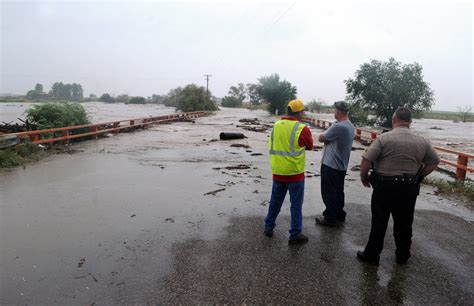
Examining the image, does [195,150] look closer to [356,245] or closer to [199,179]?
[199,179]

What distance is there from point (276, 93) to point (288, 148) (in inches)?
2436

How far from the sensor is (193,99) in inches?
2495

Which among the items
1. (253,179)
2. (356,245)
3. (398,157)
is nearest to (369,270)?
(356,245)

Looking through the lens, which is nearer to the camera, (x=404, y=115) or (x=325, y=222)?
(x=404, y=115)

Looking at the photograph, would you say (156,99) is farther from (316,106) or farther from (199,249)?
(199,249)

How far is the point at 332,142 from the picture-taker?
5070mm

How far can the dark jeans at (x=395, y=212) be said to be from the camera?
372 centimetres

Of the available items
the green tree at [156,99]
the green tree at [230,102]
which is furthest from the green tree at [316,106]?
the green tree at [156,99]

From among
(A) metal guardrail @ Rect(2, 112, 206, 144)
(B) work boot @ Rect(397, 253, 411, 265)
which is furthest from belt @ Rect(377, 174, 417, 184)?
(A) metal guardrail @ Rect(2, 112, 206, 144)

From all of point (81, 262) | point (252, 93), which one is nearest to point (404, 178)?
point (81, 262)

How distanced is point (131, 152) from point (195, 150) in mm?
2644

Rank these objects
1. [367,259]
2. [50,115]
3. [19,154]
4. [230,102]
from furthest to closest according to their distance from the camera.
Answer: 1. [230,102]
2. [50,115]
3. [19,154]
4. [367,259]

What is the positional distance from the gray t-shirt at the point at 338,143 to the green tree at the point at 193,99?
2337 inches

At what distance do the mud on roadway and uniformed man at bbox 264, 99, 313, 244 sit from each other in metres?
0.44
